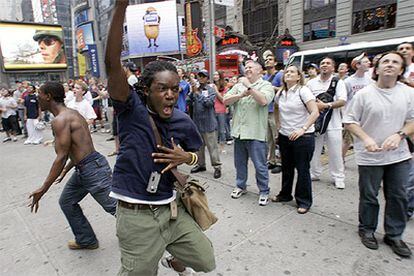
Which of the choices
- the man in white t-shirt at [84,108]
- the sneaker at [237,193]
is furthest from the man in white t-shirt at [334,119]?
the man in white t-shirt at [84,108]

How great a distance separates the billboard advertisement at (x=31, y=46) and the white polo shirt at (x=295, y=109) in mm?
41756

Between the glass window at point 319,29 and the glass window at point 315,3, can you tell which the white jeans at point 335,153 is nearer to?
the glass window at point 319,29

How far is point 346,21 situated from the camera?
1870 centimetres

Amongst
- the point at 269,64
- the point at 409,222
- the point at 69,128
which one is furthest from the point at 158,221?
the point at 269,64

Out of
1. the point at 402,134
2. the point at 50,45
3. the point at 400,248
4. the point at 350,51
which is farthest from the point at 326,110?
the point at 50,45

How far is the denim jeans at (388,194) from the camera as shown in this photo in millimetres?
2615

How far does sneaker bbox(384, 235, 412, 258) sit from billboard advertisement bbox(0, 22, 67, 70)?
43.2 meters

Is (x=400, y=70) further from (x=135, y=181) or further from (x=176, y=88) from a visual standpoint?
(x=135, y=181)

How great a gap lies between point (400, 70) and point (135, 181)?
2406mm

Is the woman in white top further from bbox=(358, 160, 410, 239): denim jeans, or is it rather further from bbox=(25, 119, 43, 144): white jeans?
bbox=(25, 119, 43, 144): white jeans

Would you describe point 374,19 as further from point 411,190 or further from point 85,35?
point 85,35

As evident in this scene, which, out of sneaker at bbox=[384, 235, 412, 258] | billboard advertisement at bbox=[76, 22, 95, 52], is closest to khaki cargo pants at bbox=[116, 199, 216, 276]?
sneaker at bbox=[384, 235, 412, 258]

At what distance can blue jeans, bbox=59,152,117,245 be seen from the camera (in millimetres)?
2672

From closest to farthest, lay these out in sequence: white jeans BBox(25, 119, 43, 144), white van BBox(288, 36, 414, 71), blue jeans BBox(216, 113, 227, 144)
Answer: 1. blue jeans BBox(216, 113, 227, 144)
2. white jeans BBox(25, 119, 43, 144)
3. white van BBox(288, 36, 414, 71)
